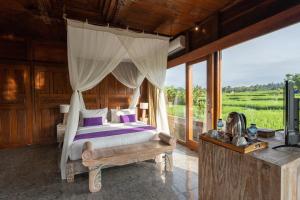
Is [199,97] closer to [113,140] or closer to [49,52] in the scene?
[113,140]

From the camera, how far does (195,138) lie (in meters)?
4.05

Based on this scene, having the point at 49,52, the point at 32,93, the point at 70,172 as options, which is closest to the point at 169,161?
the point at 70,172

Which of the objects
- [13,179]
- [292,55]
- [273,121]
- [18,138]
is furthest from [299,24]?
[18,138]

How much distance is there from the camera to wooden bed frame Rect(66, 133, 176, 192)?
230 cm

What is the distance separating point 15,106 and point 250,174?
535 centimetres

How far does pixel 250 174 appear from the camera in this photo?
4.19 ft

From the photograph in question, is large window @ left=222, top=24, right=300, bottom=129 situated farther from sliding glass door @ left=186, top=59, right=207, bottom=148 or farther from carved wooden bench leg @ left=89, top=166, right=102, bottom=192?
carved wooden bench leg @ left=89, top=166, right=102, bottom=192

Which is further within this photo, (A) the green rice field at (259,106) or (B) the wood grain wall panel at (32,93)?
(B) the wood grain wall panel at (32,93)

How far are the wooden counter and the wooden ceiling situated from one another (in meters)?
2.55

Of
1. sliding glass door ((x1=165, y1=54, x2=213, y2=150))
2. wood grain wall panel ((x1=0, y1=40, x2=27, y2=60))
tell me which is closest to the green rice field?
sliding glass door ((x1=165, y1=54, x2=213, y2=150))

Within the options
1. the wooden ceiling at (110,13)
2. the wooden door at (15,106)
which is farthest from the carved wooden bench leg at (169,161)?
the wooden door at (15,106)

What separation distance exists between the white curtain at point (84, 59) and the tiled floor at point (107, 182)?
1.23 feet

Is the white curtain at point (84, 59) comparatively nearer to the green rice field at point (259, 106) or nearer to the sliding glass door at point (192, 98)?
the sliding glass door at point (192, 98)

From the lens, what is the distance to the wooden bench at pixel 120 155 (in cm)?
230
